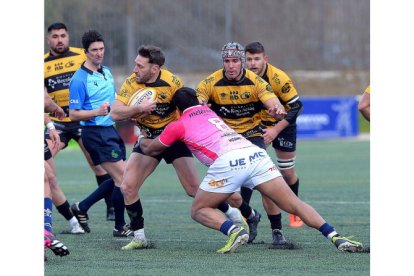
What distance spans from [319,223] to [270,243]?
1099mm

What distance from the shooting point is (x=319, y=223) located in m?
8.91

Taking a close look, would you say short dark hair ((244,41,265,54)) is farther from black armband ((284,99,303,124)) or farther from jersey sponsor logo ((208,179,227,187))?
jersey sponsor logo ((208,179,227,187))

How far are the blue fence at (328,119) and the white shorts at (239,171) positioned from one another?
22.0 meters

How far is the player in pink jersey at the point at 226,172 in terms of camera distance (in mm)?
8891

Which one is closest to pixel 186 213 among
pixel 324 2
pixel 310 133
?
pixel 310 133

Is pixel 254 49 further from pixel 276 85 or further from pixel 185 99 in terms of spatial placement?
pixel 185 99

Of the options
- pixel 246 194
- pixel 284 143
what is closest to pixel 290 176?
pixel 284 143

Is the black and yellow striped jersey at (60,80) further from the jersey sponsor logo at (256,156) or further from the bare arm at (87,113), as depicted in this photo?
the jersey sponsor logo at (256,156)

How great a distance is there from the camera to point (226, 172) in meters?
8.89

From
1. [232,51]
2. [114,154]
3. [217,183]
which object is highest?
[232,51]

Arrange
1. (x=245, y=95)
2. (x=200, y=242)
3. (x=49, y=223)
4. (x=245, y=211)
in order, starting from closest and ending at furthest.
Answer: (x=49, y=223) → (x=245, y=95) → (x=200, y=242) → (x=245, y=211)

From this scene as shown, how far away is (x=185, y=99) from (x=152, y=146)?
518mm
